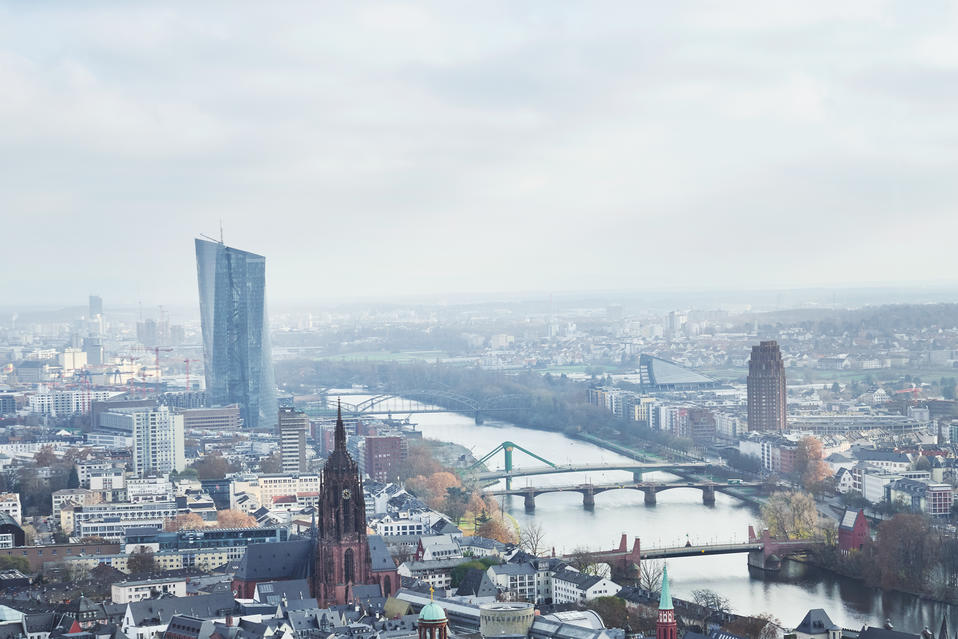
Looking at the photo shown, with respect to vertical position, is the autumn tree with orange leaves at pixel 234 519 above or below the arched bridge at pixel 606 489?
above

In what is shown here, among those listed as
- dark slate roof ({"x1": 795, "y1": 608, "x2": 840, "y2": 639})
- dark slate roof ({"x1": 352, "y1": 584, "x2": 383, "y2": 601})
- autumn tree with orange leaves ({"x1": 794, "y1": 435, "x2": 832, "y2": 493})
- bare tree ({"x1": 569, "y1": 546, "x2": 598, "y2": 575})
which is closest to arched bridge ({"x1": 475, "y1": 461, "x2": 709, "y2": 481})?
autumn tree with orange leaves ({"x1": 794, "y1": 435, "x2": 832, "y2": 493})

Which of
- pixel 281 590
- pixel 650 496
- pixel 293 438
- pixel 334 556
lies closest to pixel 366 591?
pixel 334 556

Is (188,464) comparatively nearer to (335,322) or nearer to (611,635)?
(611,635)

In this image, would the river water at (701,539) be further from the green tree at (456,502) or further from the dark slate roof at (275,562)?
the dark slate roof at (275,562)

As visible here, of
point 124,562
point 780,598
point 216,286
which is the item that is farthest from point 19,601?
point 216,286

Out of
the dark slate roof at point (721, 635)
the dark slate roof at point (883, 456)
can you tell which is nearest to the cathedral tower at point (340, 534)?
the dark slate roof at point (721, 635)

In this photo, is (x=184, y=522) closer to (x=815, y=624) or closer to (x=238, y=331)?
(x=815, y=624)

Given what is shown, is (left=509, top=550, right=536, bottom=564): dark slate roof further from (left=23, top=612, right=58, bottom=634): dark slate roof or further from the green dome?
(left=23, top=612, right=58, bottom=634): dark slate roof
